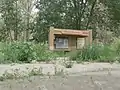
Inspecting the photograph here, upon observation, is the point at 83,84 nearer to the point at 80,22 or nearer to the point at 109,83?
the point at 109,83

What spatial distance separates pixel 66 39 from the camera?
23.0m

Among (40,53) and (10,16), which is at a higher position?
(10,16)

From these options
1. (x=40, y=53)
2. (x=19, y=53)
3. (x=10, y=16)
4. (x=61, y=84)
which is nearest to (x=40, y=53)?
(x=40, y=53)

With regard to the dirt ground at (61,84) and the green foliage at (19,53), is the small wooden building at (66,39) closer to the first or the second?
the green foliage at (19,53)

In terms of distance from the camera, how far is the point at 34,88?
603 centimetres

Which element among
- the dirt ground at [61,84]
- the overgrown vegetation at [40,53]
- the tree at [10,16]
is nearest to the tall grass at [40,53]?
the overgrown vegetation at [40,53]

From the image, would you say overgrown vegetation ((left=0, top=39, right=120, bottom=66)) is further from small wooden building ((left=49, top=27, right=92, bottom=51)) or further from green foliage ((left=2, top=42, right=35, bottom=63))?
small wooden building ((left=49, top=27, right=92, bottom=51))

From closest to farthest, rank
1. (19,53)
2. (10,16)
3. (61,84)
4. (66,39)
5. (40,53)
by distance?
(61,84)
(19,53)
(40,53)
(66,39)
(10,16)

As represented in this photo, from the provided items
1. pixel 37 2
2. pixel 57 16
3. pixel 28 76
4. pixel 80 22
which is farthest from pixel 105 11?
pixel 28 76

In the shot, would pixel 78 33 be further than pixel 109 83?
Yes

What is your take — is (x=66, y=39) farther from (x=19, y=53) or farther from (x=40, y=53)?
(x=19, y=53)

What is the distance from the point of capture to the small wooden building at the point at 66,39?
2117 cm

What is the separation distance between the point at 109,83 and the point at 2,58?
23.8ft

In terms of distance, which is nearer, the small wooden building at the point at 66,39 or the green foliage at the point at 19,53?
the green foliage at the point at 19,53
